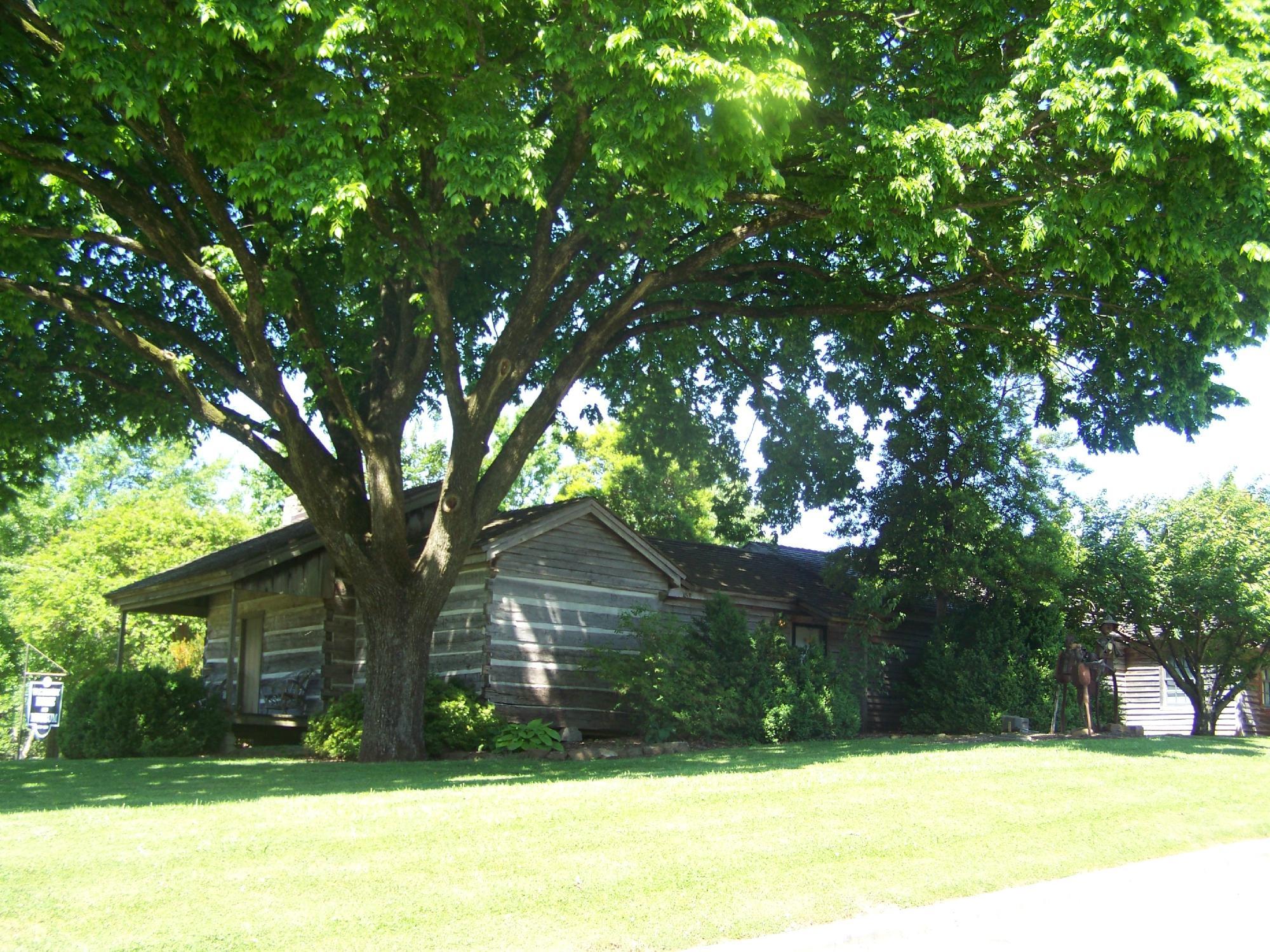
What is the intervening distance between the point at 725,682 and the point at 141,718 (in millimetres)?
11026

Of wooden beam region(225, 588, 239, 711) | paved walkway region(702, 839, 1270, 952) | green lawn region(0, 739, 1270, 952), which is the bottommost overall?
paved walkway region(702, 839, 1270, 952)

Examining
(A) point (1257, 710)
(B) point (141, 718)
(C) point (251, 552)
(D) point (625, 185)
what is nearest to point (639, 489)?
(C) point (251, 552)

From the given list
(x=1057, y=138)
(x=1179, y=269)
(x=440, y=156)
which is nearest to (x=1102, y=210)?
(x=1057, y=138)

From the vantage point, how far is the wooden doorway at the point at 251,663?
2631 cm

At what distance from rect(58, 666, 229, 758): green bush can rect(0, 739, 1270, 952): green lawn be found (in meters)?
5.82

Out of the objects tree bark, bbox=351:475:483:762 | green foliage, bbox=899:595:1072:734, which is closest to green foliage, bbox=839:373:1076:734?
green foliage, bbox=899:595:1072:734

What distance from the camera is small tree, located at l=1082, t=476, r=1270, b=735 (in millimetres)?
24375

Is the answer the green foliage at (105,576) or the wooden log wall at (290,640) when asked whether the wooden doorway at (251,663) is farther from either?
the green foliage at (105,576)

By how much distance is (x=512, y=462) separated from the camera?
16234 millimetres

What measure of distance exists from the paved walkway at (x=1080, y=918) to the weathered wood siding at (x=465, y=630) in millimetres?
13049

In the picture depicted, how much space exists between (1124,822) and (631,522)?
33006 mm

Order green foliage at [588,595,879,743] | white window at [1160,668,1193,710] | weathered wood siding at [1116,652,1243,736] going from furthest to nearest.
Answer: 1. white window at [1160,668,1193,710]
2. weathered wood siding at [1116,652,1243,736]
3. green foliage at [588,595,879,743]

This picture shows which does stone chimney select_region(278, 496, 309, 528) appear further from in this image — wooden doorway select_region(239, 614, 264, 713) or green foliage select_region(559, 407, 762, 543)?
green foliage select_region(559, 407, 762, 543)

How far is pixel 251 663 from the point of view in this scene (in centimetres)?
2681
